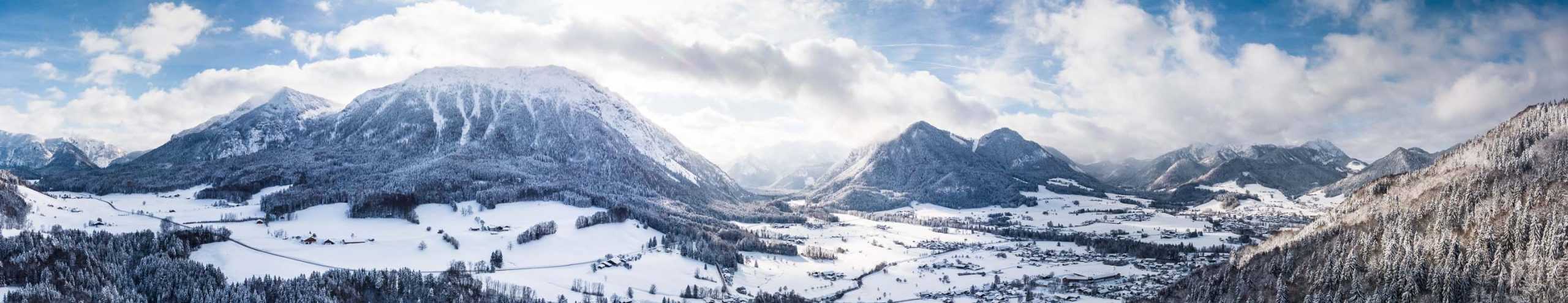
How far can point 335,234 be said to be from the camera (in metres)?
152

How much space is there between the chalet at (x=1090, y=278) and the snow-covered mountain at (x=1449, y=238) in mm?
42649

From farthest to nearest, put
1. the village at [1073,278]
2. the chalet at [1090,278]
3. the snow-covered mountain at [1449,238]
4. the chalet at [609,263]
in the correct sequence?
the chalet at [609,263] → the chalet at [1090,278] → the village at [1073,278] → the snow-covered mountain at [1449,238]

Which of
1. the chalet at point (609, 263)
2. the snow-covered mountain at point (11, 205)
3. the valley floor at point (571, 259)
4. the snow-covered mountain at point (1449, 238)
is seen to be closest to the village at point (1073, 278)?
the valley floor at point (571, 259)

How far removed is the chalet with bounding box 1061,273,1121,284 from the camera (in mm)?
146000

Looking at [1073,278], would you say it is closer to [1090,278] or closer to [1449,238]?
[1090,278]

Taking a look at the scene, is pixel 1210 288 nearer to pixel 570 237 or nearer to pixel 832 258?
pixel 832 258

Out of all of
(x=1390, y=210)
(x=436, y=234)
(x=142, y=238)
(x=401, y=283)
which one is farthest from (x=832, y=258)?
(x=142, y=238)

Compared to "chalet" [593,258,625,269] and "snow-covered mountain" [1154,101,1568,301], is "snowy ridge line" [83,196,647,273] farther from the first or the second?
"snow-covered mountain" [1154,101,1568,301]

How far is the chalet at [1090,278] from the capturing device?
479 feet

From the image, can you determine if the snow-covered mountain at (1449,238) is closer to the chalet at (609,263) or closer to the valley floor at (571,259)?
the valley floor at (571,259)

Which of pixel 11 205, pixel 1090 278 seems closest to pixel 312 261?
pixel 11 205

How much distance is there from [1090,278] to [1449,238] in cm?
7511

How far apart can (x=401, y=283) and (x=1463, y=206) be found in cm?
13781

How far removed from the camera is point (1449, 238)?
77312mm
